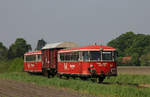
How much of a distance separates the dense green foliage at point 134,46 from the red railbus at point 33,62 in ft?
103

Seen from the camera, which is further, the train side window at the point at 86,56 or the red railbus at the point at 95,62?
the train side window at the point at 86,56

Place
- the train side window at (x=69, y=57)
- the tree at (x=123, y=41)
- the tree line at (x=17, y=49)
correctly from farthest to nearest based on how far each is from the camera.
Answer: the tree line at (x=17, y=49) < the tree at (x=123, y=41) < the train side window at (x=69, y=57)

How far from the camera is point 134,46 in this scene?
90.6 metres

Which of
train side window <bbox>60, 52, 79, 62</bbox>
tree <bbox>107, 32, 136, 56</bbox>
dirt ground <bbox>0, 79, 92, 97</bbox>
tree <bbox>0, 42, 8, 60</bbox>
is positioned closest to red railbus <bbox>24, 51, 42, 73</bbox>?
train side window <bbox>60, 52, 79, 62</bbox>

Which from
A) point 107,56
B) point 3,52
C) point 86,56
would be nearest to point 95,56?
point 86,56

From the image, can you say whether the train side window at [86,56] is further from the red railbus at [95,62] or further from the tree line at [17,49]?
the tree line at [17,49]

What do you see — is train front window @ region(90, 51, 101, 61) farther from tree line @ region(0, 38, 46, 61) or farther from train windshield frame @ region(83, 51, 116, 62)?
tree line @ region(0, 38, 46, 61)

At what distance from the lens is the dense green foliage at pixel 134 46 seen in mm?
72131

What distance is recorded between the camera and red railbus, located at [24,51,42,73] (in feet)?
117

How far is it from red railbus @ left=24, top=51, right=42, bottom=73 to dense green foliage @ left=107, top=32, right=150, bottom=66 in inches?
1236

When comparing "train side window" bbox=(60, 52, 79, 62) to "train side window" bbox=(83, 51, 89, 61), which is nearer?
"train side window" bbox=(83, 51, 89, 61)

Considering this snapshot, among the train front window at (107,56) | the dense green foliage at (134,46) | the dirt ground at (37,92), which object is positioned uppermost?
the dense green foliage at (134,46)

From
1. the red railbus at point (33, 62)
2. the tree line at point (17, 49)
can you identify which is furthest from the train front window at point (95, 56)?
the tree line at point (17, 49)

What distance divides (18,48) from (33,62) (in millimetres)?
80759
